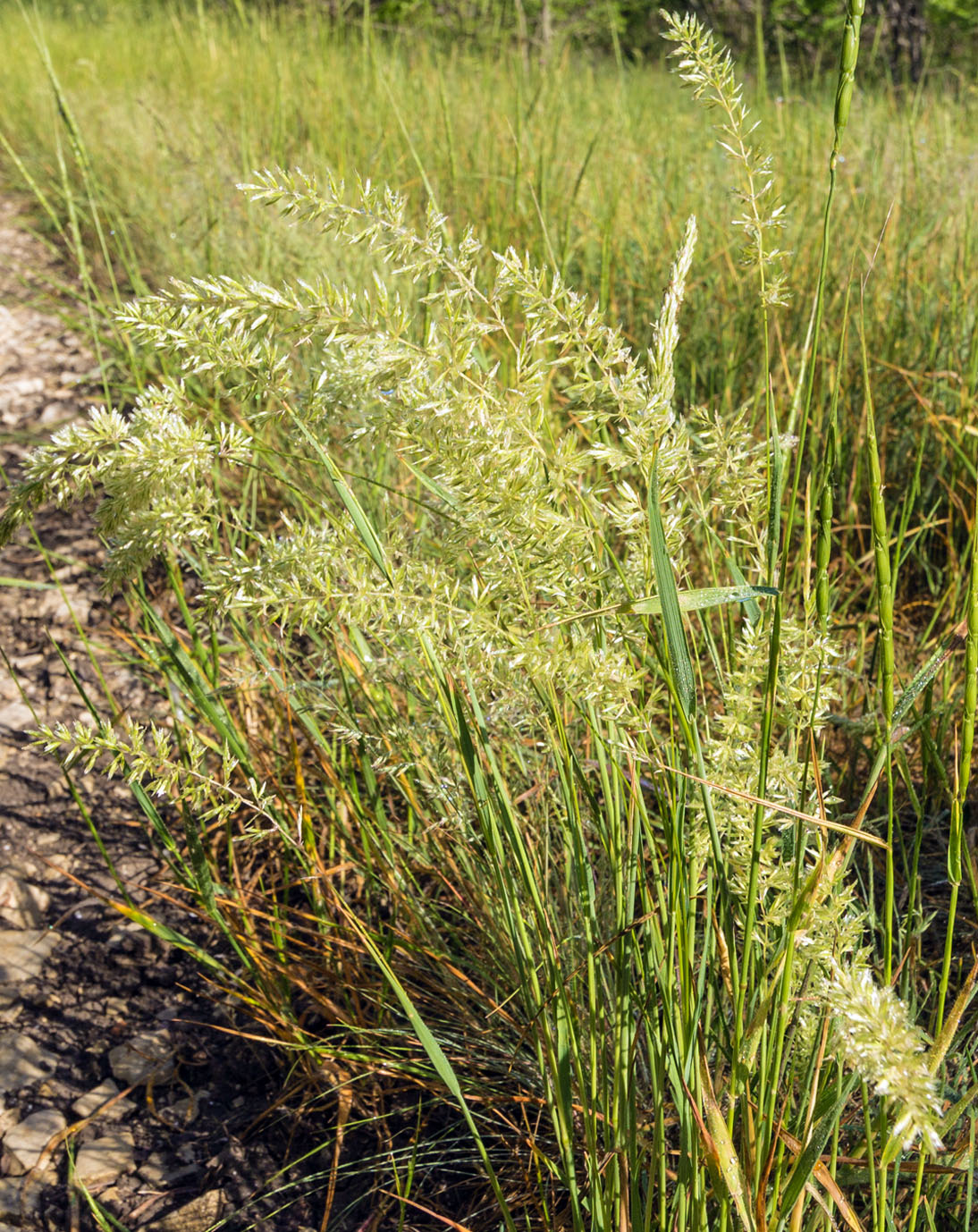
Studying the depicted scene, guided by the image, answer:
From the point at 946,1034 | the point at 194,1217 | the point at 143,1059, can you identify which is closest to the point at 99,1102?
the point at 143,1059

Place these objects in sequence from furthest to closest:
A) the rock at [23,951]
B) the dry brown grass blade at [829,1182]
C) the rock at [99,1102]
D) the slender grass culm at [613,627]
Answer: the rock at [23,951]
the rock at [99,1102]
the dry brown grass blade at [829,1182]
the slender grass culm at [613,627]

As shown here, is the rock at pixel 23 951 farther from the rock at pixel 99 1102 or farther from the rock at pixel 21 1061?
the rock at pixel 99 1102

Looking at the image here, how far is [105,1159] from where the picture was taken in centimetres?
150

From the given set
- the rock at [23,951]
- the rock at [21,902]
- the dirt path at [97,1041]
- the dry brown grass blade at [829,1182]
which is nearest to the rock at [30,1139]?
the dirt path at [97,1041]

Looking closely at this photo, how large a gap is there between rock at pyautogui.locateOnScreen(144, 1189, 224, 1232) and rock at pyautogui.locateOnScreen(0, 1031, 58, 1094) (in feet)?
1.13

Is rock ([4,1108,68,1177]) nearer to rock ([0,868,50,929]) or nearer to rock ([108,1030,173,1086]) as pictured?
rock ([108,1030,173,1086])

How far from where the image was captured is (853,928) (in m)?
0.85

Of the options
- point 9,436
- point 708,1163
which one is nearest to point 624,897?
point 708,1163

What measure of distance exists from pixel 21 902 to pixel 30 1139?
52 cm

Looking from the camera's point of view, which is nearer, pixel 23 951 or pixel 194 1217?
pixel 194 1217

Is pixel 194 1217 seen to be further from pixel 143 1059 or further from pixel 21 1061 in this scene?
pixel 21 1061

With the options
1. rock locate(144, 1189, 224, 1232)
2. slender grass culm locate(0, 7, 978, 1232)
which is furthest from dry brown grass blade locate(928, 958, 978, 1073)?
rock locate(144, 1189, 224, 1232)

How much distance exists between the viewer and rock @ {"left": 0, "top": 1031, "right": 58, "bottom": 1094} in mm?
1602

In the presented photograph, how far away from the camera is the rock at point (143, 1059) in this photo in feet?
5.38
